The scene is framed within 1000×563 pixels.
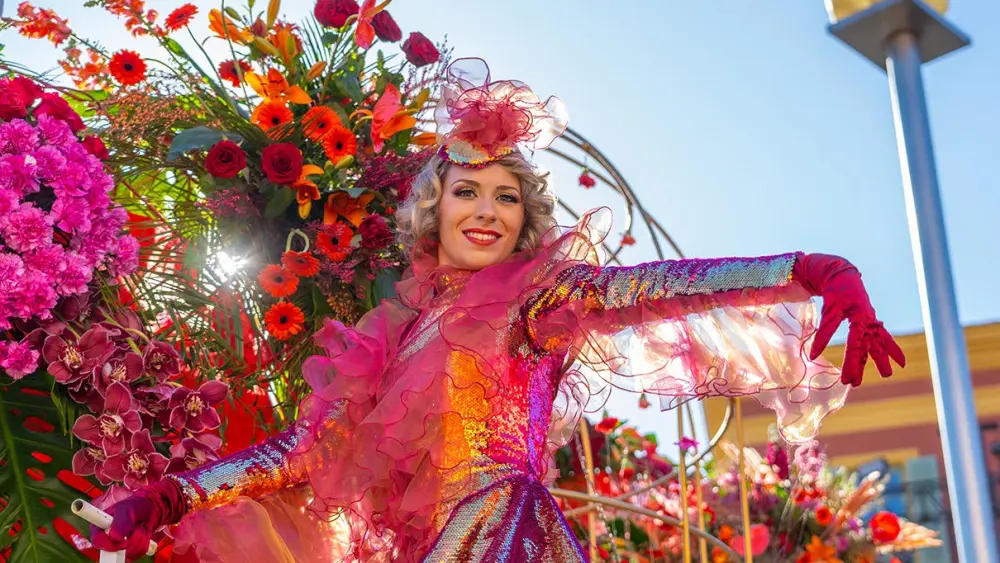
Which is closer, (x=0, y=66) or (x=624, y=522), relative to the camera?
(x=0, y=66)

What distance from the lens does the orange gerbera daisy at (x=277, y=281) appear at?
208 cm

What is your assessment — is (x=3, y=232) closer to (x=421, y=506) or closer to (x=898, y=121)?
(x=421, y=506)

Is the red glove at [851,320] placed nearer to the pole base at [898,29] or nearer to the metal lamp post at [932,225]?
the metal lamp post at [932,225]

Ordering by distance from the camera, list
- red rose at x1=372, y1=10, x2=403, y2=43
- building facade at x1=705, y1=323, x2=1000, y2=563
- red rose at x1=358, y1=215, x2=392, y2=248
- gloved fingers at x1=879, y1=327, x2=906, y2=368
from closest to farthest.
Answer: gloved fingers at x1=879, y1=327, x2=906, y2=368 → red rose at x1=358, y1=215, x2=392, y2=248 → red rose at x1=372, y1=10, x2=403, y2=43 → building facade at x1=705, y1=323, x2=1000, y2=563

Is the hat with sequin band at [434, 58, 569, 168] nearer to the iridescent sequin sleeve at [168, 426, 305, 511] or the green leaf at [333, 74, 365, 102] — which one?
the green leaf at [333, 74, 365, 102]

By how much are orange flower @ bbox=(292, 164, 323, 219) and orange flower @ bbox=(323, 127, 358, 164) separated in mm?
41

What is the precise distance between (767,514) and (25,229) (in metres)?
2.27

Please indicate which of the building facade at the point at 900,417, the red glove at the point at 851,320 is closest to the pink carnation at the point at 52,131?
the red glove at the point at 851,320

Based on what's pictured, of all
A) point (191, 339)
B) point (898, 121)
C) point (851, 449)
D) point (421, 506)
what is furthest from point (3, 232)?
point (851, 449)

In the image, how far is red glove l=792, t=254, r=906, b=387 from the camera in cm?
137

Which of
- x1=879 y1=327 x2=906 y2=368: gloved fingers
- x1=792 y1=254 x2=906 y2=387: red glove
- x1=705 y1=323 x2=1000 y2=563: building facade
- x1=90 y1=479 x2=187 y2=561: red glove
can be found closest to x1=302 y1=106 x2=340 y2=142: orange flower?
x1=90 y1=479 x2=187 y2=561: red glove

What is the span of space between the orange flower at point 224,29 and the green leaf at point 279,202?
310 millimetres

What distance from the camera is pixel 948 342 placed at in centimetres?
320

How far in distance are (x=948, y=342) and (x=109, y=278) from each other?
7.44 ft
